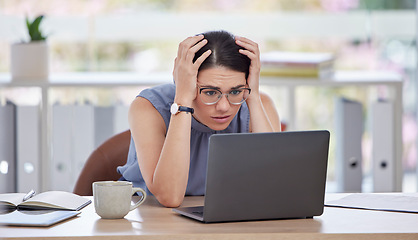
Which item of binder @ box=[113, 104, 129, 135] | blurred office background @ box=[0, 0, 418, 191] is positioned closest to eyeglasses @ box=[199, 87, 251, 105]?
binder @ box=[113, 104, 129, 135]

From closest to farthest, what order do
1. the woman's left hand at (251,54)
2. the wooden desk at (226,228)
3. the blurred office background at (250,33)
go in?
the wooden desk at (226,228), the woman's left hand at (251,54), the blurred office background at (250,33)

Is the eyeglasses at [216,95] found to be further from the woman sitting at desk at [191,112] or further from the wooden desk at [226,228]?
the wooden desk at [226,228]

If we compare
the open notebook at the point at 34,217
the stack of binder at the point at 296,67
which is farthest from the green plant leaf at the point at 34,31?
the open notebook at the point at 34,217

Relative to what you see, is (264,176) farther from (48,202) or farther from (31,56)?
(31,56)

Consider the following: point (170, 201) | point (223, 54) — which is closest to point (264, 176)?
point (170, 201)

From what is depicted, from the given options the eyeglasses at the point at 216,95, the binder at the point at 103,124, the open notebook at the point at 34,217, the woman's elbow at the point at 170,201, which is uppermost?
the eyeglasses at the point at 216,95

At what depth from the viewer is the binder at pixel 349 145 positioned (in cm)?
329

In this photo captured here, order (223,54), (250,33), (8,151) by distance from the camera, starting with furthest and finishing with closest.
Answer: (250,33), (8,151), (223,54)

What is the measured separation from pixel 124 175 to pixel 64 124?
1243mm

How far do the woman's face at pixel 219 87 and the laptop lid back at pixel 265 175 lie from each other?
398mm

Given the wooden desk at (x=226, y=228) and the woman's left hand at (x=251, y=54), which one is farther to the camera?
the woman's left hand at (x=251, y=54)

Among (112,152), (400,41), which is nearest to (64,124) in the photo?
(112,152)

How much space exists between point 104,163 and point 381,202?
869 millimetres

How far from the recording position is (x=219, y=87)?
1.89 meters
